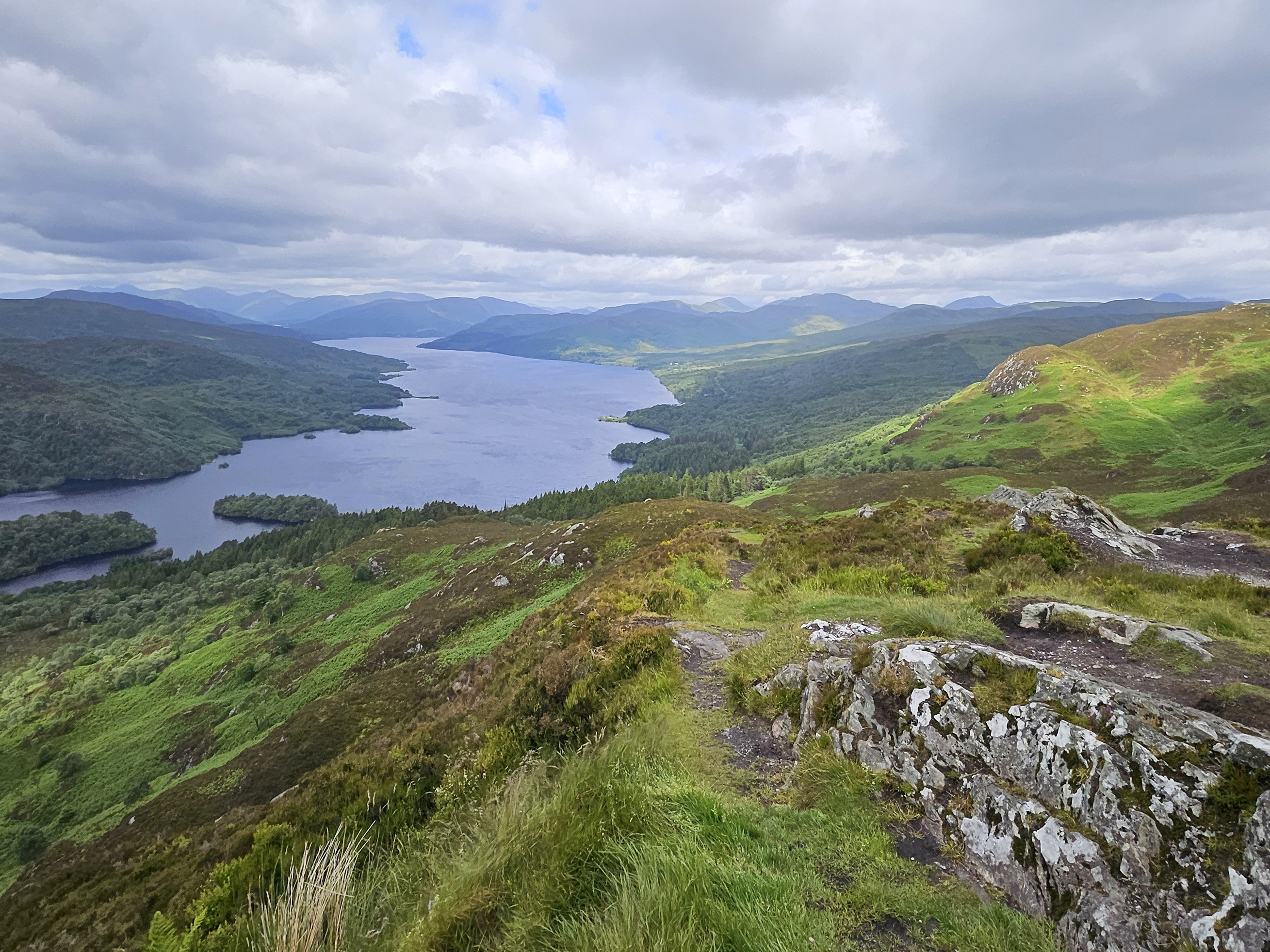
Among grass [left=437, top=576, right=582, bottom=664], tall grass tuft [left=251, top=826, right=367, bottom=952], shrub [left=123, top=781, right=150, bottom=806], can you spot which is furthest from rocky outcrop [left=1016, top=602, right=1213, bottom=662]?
shrub [left=123, top=781, right=150, bottom=806]

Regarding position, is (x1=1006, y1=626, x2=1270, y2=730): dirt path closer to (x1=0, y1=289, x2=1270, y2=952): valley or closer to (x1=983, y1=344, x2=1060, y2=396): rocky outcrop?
(x1=0, y1=289, x2=1270, y2=952): valley

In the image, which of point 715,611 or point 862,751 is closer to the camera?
point 862,751

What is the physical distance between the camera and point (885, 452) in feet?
396

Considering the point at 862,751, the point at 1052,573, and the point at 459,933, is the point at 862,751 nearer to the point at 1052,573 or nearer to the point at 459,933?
the point at 459,933

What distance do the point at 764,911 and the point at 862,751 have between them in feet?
12.7

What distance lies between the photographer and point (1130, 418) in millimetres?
96812

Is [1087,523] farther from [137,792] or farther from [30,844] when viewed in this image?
[30,844]

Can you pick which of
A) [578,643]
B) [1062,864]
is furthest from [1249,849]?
[578,643]

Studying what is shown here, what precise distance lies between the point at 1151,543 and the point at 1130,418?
10626 centimetres

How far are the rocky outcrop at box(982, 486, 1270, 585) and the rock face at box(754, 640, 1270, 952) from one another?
41.5 feet

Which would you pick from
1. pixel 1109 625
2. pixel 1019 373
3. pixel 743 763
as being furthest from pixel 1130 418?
pixel 743 763

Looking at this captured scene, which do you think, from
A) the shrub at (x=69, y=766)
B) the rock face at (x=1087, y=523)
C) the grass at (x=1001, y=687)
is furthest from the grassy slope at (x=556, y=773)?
the rock face at (x=1087, y=523)

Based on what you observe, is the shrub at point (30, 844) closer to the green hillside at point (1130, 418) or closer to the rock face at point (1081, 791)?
the rock face at point (1081, 791)

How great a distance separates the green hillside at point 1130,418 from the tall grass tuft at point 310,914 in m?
61.2
